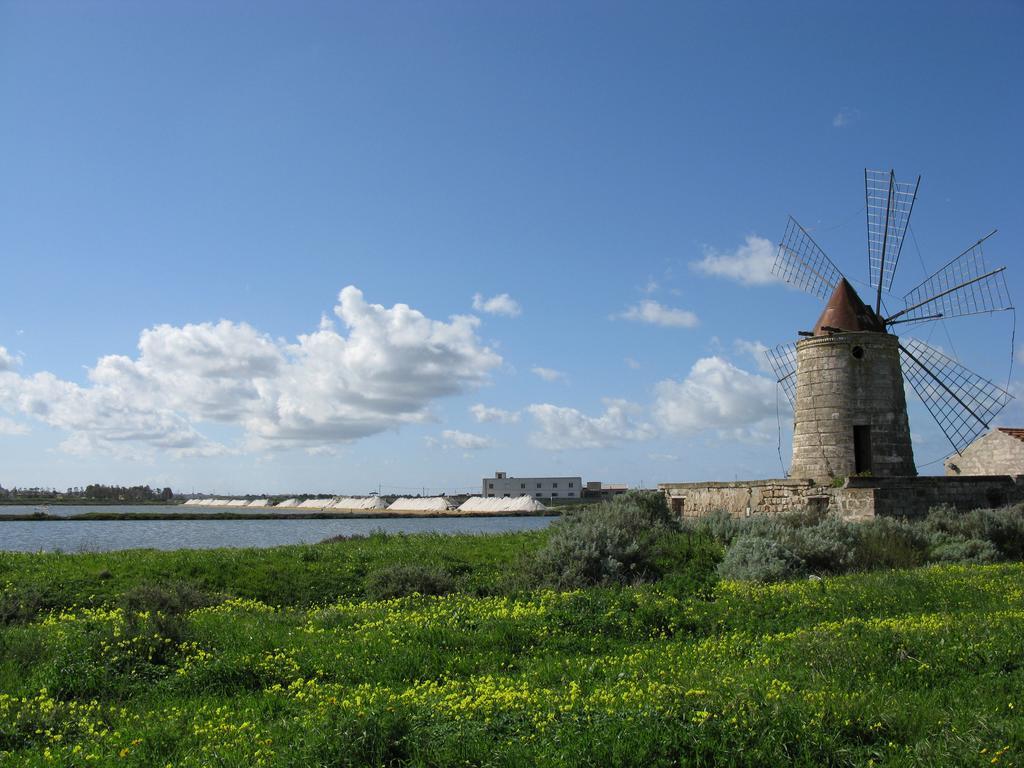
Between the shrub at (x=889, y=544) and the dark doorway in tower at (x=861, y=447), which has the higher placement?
the dark doorway in tower at (x=861, y=447)

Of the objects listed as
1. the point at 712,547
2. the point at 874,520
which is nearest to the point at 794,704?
the point at 712,547

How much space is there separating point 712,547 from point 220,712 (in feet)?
43.1

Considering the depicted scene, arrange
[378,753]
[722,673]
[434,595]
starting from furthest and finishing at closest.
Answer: [434,595] < [722,673] < [378,753]

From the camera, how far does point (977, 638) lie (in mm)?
9164

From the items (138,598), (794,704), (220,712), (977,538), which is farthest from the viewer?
(977,538)

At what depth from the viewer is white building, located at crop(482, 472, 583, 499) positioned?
149m

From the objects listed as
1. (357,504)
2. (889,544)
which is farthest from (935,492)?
(357,504)

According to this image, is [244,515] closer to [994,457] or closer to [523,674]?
[994,457]

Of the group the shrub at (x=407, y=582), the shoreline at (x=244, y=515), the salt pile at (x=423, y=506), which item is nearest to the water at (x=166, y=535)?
the shrub at (x=407, y=582)

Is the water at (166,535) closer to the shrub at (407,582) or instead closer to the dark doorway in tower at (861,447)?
the shrub at (407,582)

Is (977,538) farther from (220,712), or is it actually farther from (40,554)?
(40,554)

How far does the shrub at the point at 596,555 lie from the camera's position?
49.8 feet

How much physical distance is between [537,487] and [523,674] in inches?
5613

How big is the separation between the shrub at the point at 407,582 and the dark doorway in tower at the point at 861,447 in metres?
15.9
